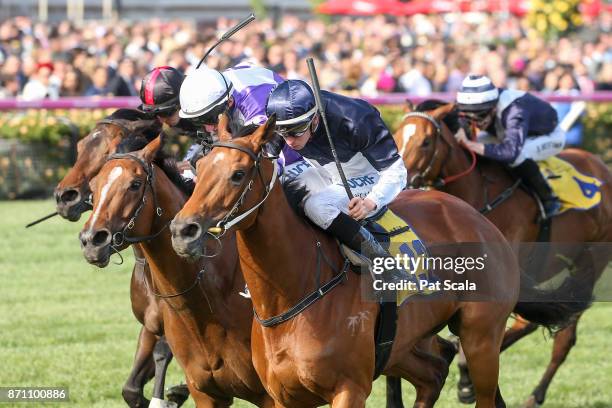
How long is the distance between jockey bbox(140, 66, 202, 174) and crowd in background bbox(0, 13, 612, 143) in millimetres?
6642

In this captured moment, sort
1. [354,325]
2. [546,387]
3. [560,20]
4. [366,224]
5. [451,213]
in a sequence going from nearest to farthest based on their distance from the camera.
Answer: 1. [354,325]
2. [366,224]
3. [451,213]
4. [546,387]
5. [560,20]

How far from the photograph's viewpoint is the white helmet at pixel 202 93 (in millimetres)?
5816

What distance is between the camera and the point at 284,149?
224 inches

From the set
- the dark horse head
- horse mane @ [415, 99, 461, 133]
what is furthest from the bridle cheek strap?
horse mane @ [415, 99, 461, 133]

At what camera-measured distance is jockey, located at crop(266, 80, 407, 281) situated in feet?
17.2

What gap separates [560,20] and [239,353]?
21930 millimetres

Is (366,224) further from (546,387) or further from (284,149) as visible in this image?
(546,387)

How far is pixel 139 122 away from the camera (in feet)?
21.0

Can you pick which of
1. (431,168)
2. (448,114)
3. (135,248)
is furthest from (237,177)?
(448,114)

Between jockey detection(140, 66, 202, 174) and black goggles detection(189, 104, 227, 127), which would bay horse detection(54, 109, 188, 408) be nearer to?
jockey detection(140, 66, 202, 174)

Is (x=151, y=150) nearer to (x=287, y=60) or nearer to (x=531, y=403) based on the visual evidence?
(x=531, y=403)

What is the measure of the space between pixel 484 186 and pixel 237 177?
3.91 metres

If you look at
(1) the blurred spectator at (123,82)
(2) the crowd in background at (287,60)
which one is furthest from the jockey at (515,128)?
(1) the blurred spectator at (123,82)

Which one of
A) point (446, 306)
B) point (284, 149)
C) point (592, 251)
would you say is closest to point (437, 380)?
point (446, 306)
